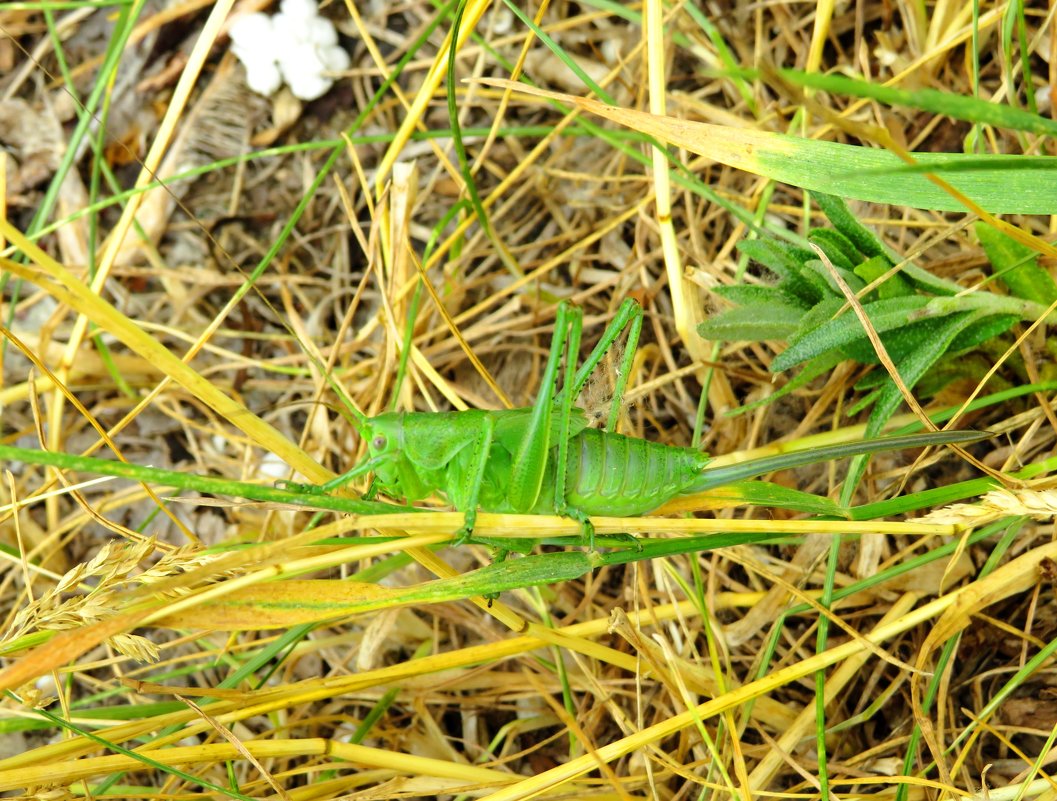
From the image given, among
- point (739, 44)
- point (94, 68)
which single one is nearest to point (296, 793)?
point (739, 44)

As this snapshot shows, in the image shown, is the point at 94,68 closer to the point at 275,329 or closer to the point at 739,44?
the point at 275,329

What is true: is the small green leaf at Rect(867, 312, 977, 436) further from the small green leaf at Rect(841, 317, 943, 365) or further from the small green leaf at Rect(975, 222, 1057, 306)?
the small green leaf at Rect(975, 222, 1057, 306)

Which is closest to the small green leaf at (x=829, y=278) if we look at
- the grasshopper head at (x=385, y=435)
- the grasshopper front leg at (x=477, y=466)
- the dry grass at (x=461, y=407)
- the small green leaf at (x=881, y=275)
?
the small green leaf at (x=881, y=275)

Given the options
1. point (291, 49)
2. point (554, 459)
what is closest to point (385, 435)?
point (554, 459)

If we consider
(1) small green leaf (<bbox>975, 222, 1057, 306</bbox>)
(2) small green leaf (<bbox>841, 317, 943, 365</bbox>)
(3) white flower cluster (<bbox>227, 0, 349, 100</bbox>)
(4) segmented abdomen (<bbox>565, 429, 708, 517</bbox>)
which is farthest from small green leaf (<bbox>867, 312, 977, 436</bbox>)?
(3) white flower cluster (<bbox>227, 0, 349, 100</bbox>)

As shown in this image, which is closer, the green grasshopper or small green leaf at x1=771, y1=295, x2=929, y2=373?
the green grasshopper

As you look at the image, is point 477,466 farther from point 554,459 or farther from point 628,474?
point 628,474

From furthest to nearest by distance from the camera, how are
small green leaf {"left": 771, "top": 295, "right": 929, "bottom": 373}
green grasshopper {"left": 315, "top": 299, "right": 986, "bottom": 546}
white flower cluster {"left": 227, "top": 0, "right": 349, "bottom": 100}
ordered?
white flower cluster {"left": 227, "top": 0, "right": 349, "bottom": 100}
small green leaf {"left": 771, "top": 295, "right": 929, "bottom": 373}
green grasshopper {"left": 315, "top": 299, "right": 986, "bottom": 546}
